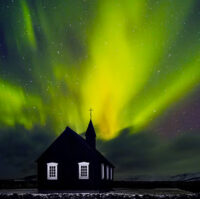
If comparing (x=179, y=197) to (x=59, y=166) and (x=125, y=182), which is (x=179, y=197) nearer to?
(x=59, y=166)

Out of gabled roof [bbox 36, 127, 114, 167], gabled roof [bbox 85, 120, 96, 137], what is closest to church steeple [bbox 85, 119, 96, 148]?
gabled roof [bbox 85, 120, 96, 137]

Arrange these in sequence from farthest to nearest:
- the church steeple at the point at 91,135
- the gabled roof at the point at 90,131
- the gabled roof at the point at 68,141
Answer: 1. the gabled roof at the point at 90,131
2. the church steeple at the point at 91,135
3. the gabled roof at the point at 68,141

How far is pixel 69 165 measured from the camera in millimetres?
39156

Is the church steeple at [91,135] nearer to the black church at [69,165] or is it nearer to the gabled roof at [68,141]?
the gabled roof at [68,141]

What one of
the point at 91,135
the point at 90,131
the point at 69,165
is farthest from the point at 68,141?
the point at 91,135

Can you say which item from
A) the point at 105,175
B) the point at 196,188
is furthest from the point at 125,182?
the point at 105,175

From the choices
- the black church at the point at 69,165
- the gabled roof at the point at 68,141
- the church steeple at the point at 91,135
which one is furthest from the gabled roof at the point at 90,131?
the black church at the point at 69,165

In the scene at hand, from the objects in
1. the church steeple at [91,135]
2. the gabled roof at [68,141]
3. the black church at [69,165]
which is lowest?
the black church at [69,165]

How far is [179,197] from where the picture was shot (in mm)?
30219

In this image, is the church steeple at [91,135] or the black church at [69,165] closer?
the black church at [69,165]

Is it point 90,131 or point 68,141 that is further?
A: point 90,131

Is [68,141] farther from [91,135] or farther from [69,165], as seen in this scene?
[91,135]

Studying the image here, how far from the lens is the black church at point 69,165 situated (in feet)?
127

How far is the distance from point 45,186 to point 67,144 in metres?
5.19
